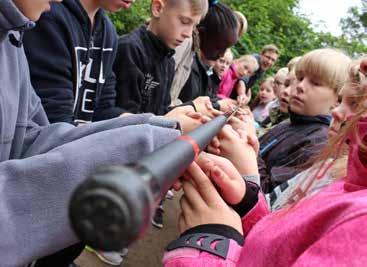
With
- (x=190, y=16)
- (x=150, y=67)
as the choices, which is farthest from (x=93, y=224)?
(x=190, y=16)

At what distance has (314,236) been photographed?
0.66 metres

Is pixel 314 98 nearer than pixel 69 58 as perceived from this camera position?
No

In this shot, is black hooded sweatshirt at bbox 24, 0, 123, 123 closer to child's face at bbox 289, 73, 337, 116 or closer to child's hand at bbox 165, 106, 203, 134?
child's hand at bbox 165, 106, 203, 134

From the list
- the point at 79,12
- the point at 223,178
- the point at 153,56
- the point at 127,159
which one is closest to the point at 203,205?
the point at 223,178

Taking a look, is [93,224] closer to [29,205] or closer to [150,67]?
[29,205]

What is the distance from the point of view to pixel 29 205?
2.48 ft

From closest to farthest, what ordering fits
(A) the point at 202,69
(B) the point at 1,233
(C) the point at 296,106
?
(B) the point at 1,233
(C) the point at 296,106
(A) the point at 202,69

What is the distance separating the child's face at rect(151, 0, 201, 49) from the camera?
240cm

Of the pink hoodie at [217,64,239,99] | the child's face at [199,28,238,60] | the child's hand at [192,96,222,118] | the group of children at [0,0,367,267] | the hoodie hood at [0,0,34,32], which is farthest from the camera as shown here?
the pink hoodie at [217,64,239,99]

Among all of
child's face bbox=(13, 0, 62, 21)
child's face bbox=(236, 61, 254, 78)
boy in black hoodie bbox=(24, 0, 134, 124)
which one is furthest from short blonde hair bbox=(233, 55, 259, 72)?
child's face bbox=(13, 0, 62, 21)

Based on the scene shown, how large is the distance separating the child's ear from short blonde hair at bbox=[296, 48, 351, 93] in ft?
3.03

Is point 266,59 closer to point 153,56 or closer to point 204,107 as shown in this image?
point 153,56

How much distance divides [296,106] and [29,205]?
78.4 inches

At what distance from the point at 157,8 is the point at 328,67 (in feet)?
3.48
